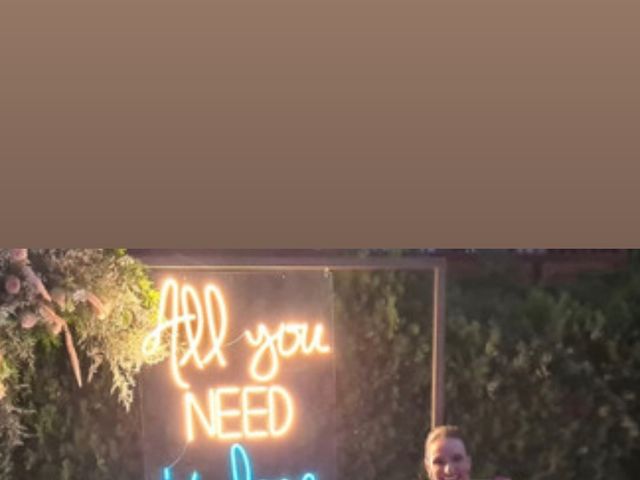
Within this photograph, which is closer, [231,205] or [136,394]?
[231,205]

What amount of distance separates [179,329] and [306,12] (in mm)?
2581

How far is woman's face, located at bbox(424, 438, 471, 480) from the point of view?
2.61 m

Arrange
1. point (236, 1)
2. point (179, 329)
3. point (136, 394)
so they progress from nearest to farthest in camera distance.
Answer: point (236, 1) < point (179, 329) < point (136, 394)

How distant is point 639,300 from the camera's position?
3.42 metres

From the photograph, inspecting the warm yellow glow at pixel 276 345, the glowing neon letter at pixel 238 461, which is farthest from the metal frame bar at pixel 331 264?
the glowing neon letter at pixel 238 461

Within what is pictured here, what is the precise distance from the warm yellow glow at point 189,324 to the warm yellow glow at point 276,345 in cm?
12

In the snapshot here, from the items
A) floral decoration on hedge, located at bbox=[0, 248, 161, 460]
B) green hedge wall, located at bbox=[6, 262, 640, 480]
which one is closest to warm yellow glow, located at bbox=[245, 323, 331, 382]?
green hedge wall, located at bbox=[6, 262, 640, 480]

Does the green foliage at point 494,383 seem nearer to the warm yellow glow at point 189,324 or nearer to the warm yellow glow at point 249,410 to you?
the warm yellow glow at point 249,410

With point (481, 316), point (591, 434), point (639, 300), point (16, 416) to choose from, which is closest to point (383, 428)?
point (481, 316)

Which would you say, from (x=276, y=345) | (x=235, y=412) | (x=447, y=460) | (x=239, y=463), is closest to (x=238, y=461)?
(x=239, y=463)

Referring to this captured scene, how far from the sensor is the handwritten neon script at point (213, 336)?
2.99m

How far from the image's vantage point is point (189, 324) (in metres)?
3.02

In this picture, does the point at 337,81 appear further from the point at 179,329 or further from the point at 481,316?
the point at 481,316

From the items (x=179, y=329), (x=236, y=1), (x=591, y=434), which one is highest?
(x=236, y=1)
